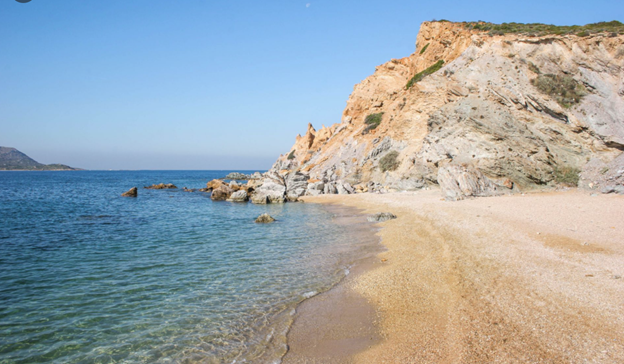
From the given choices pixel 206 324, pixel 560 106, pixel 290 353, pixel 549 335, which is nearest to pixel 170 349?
pixel 206 324

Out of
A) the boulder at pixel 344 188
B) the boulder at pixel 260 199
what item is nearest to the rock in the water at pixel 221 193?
the boulder at pixel 260 199

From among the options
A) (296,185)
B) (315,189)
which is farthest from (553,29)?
(296,185)

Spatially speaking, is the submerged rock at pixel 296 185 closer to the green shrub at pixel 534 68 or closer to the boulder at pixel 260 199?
the boulder at pixel 260 199

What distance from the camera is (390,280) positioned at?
8469 millimetres

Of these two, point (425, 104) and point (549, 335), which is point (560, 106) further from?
point (549, 335)

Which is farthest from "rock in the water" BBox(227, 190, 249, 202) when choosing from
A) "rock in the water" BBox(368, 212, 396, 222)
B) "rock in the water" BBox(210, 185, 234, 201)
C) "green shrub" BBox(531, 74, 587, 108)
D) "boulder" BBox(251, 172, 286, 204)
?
"green shrub" BBox(531, 74, 587, 108)

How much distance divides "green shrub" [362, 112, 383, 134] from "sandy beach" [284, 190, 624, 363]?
3127 cm

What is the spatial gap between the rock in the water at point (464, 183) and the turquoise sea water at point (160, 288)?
796 cm

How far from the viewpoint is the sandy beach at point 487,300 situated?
4.97 meters

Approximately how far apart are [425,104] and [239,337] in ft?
102

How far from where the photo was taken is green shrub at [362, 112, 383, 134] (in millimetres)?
42812

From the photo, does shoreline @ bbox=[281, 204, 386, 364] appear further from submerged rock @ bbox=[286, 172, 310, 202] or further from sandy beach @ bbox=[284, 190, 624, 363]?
submerged rock @ bbox=[286, 172, 310, 202]

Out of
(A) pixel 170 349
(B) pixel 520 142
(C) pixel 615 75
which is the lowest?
(A) pixel 170 349

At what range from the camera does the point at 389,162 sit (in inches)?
1346
